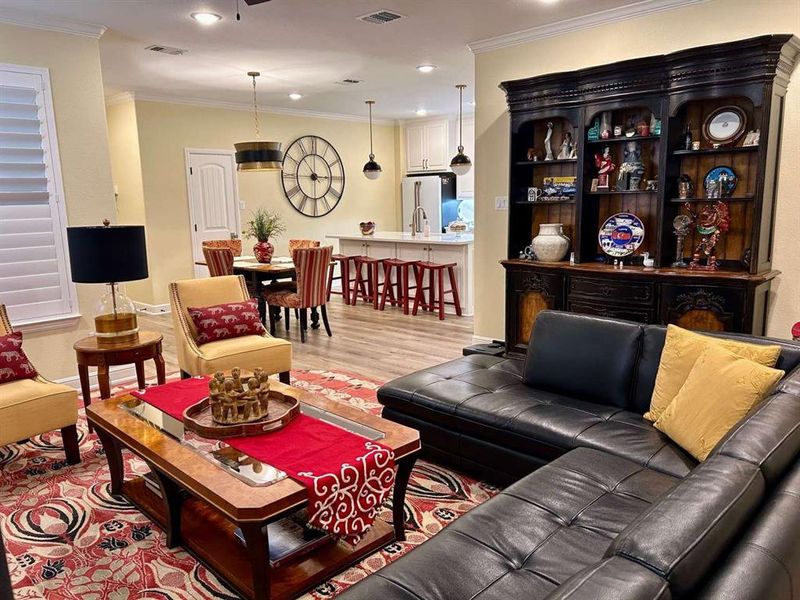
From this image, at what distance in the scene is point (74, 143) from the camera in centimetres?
441

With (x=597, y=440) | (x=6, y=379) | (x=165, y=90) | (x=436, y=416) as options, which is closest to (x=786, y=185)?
(x=597, y=440)

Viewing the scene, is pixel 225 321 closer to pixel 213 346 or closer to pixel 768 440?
pixel 213 346

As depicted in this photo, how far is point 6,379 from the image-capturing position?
3.19 metres

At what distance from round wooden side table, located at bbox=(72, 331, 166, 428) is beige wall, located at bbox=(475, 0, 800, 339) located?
9.84 feet

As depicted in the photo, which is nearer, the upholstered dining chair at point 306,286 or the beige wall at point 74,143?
the beige wall at point 74,143

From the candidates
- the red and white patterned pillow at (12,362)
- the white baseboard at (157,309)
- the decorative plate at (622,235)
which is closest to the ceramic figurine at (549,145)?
the decorative plate at (622,235)

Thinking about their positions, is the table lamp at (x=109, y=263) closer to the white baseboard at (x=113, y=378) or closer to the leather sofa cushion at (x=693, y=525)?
the white baseboard at (x=113, y=378)

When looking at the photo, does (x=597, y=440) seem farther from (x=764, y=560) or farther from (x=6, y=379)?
(x=6, y=379)

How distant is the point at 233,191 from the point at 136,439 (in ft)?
20.7

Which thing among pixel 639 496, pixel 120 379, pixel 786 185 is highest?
pixel 786 185

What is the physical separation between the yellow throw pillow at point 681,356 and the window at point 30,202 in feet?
13.6

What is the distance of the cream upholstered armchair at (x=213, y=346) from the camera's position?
379 cm

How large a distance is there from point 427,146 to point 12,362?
25.4ft

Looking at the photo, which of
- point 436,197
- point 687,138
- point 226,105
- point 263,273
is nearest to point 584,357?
point 687,138
